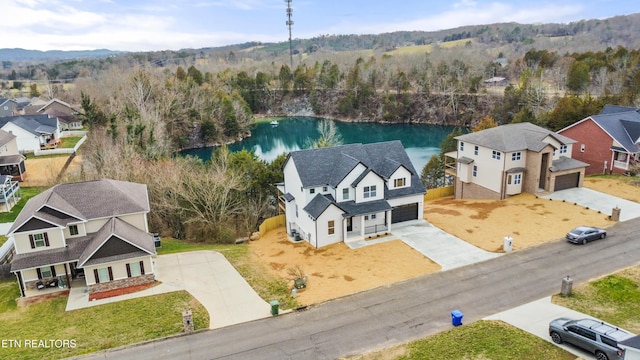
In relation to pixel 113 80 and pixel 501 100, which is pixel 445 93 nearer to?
pixel 501 100

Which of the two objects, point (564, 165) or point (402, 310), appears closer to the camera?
point (402, 310)

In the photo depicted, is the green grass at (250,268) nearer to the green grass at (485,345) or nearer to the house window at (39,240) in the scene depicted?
the house window at (39,240)

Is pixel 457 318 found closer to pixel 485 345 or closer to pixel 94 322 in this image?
pixel 485 345

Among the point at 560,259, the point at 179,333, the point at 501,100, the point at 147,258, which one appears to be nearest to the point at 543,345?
the point at 560,259

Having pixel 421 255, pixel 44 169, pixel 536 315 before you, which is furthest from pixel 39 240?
pixel 44 169

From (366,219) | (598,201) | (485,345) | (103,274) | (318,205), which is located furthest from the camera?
(598,201)

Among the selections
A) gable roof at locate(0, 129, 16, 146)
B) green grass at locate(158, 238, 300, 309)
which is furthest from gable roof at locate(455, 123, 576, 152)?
gable roof at locate(0, 129, 16, 146)
